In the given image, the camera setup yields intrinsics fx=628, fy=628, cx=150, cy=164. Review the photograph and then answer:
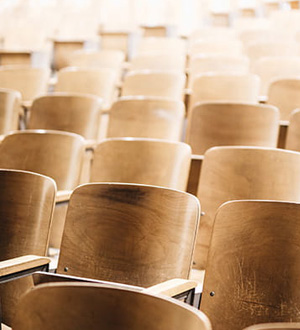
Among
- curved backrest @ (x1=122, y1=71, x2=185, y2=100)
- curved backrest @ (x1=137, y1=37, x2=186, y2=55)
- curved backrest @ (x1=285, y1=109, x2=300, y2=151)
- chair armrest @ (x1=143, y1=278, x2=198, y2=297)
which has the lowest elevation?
chair armrest @ (x1=143, y1=278, x2=198, y2=297)

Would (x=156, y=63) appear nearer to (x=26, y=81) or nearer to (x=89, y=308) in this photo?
(x=26, y=81)

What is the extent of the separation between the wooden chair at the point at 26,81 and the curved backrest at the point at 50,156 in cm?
52

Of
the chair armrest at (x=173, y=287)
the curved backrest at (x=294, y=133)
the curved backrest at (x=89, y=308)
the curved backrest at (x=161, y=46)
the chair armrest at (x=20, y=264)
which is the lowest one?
the chair armrest at (x=20, y=264)

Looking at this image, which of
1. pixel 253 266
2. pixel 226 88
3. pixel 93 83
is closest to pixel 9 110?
pixel 93 83

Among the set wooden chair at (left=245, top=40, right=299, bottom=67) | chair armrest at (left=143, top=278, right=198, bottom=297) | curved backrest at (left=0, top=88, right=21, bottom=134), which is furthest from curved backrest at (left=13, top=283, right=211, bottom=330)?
wooden chair at (left=245, top=40, right=299, bottom=67)

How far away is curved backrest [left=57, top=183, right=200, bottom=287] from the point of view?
0.55 m

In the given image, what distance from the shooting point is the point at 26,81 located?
1313 millimetres

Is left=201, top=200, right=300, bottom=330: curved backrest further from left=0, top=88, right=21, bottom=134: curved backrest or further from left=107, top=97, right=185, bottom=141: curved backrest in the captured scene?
left=0, top=88, right=21, bottom=134: curved backrest

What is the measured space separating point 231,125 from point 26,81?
1.83ft

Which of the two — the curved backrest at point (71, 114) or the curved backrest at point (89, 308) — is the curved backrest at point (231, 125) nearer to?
the curved backrest at point (71, 114)

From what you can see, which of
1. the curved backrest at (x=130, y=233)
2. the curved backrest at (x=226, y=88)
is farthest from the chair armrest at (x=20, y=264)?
the curved backrest at (x=226, y=88)

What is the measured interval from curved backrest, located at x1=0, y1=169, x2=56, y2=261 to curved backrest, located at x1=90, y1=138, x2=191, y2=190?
0.16m

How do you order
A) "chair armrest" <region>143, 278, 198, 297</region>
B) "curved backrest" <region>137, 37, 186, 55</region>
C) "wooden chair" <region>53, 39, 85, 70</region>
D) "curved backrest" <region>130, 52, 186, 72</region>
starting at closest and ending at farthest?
"chair armrest" <region>143, 278, 198, 297</region>
"curved backrest" <region>130, 52, 186, 72</region>
"curved backrest" <region>137, 37, 186, 55</region>
"wooden chair" <region>53, 39, 85, 70</region>

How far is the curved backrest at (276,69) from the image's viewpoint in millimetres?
1326
